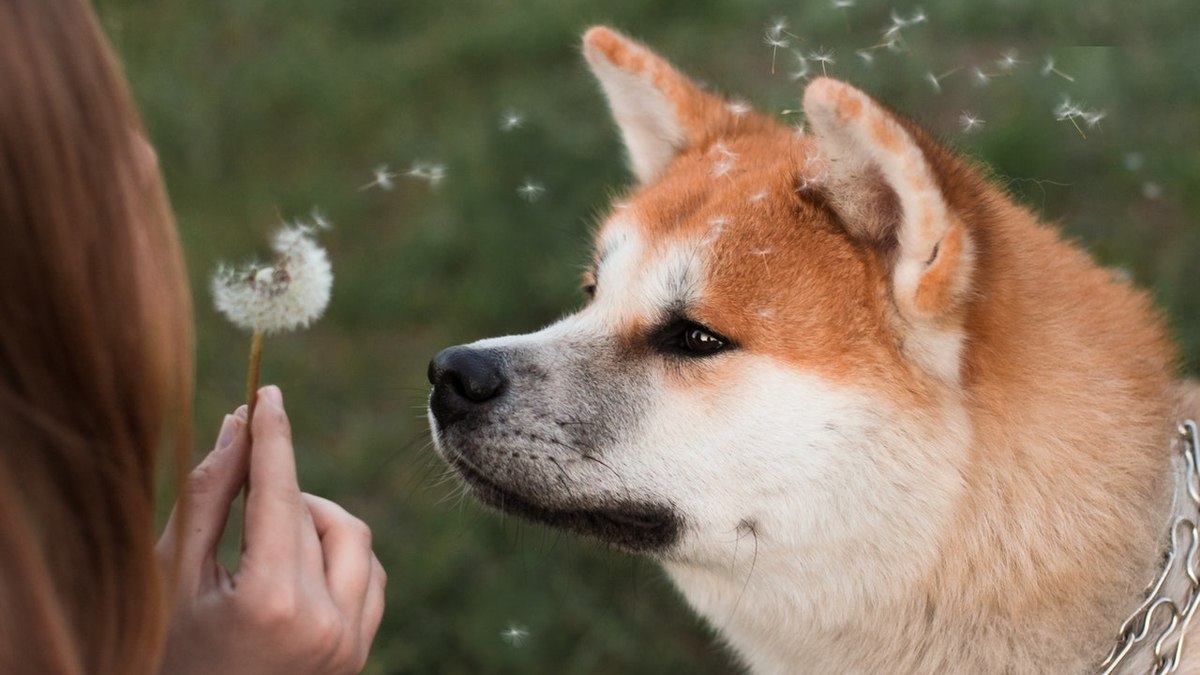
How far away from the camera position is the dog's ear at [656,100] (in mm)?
3276

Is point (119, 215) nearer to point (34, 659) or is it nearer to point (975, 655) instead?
point (34, 659)

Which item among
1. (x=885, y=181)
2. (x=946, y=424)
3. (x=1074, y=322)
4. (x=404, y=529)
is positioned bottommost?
(x=404, y=529)

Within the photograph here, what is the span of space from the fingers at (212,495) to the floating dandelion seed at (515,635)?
194cm

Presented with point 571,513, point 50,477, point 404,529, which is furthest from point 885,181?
point 404,529

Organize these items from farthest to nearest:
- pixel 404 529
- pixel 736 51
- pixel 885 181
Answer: pixel 736 51, pixel 404 529, pixel 885 181

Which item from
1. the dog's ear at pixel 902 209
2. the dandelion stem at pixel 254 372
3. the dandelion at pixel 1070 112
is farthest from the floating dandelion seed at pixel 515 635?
the dandelion at pixel 1070 112

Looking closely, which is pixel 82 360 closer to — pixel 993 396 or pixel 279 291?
pixel 279 291

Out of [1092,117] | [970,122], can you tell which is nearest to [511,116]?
[1092,117]

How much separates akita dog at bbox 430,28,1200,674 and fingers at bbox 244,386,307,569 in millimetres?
682

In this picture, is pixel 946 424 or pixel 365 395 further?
pixel 365 395

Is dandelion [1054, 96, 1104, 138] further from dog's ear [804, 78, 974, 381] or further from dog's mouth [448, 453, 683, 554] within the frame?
dog's mouth [448, 453, 683, 554]

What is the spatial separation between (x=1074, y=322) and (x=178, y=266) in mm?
1867

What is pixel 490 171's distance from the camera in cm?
554

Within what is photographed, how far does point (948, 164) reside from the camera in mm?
2514
